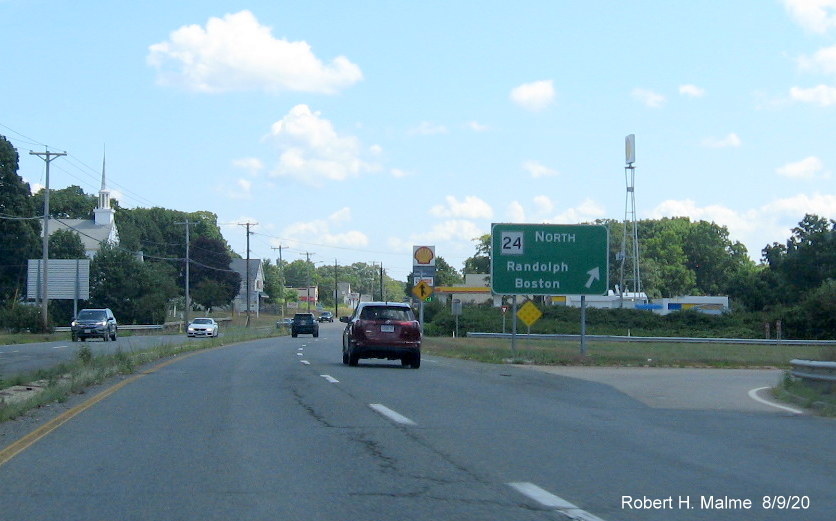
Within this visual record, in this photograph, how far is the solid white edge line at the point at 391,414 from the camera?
12.8 meters

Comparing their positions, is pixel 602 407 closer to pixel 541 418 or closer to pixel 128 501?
pixel 541 418

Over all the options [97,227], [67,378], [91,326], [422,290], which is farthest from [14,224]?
[67,378]

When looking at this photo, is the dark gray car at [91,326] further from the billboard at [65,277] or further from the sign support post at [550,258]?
the sign support post at [550,258]

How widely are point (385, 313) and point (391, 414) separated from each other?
11777 millimetres

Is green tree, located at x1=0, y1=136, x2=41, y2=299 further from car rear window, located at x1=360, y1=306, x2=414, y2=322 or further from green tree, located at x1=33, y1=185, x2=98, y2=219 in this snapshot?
car rear window, located at x1=360, y1=306, x2=414, y2=322

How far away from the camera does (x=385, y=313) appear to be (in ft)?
83.3

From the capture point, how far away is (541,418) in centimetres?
1356

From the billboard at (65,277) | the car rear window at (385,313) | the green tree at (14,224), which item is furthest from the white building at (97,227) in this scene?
the car rear window at (385,313)

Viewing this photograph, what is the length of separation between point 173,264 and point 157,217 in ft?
34.3

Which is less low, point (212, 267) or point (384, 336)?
point (212, 267)

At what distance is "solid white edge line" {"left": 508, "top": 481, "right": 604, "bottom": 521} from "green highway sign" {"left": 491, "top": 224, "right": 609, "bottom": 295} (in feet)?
73.8

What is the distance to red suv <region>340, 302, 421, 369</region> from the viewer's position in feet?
81.6

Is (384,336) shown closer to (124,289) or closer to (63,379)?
(63,379)

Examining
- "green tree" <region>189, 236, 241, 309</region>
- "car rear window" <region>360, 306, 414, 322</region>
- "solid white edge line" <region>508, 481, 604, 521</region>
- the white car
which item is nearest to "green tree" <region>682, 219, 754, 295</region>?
"green tree" <region>189, 236, 241, 309</region>
